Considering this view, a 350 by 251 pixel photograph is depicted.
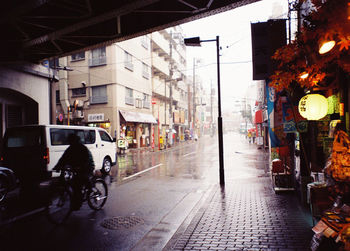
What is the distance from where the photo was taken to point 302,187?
6531 mm

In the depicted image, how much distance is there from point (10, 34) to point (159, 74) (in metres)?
30.6

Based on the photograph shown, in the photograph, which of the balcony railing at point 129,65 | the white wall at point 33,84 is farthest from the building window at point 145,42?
the white wall at point 33,84

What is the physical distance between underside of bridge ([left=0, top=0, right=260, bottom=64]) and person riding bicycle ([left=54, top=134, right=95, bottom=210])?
4596 mm

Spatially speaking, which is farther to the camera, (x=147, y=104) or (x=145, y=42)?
(x=147, y=104)

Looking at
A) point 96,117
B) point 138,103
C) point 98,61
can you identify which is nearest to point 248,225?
point 96,117

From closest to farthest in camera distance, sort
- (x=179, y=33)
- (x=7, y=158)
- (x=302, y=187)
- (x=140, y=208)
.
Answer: (x=302, y=187) → (x=140, y=208) → (x=7, y=158) → (x=179, y=33)

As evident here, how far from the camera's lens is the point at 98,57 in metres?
27.0

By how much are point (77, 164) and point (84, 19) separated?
5.47 m

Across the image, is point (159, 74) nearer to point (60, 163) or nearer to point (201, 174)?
point (201, 174)

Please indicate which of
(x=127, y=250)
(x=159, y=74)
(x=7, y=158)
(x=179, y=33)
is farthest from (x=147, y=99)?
(x=127, y=250)

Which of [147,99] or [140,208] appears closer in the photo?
[140,208]

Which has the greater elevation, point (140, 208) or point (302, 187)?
point (302, 187)

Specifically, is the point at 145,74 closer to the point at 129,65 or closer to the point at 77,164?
the point at 129,65

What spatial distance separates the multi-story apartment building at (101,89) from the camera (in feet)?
86.0
